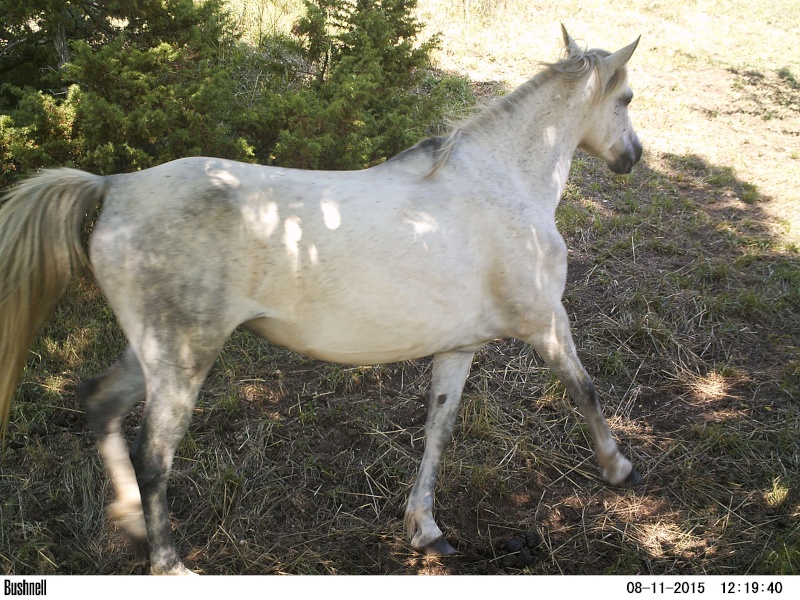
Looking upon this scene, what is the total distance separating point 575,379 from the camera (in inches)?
124

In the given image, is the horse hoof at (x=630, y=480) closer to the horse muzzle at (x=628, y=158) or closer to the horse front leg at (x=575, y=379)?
the horse front leg at (x=575, y=379)

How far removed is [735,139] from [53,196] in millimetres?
8742

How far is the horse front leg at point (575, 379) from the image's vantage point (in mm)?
3039

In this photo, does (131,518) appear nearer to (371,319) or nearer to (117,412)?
(117,412)

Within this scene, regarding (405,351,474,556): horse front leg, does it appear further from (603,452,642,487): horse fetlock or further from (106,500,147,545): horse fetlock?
(106,500,147,545): horse fetlock

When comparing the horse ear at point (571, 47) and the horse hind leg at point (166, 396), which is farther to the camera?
the horse ear at point (571, 47)


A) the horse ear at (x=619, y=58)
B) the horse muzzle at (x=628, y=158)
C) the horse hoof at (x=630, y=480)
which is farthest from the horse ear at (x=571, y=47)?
the horse hoof at (x=630, y=480)

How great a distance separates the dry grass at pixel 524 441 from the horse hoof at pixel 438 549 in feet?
0.19

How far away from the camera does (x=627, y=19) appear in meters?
12.4

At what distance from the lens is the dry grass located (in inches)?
125

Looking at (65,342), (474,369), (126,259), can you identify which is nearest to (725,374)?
(474,369)
